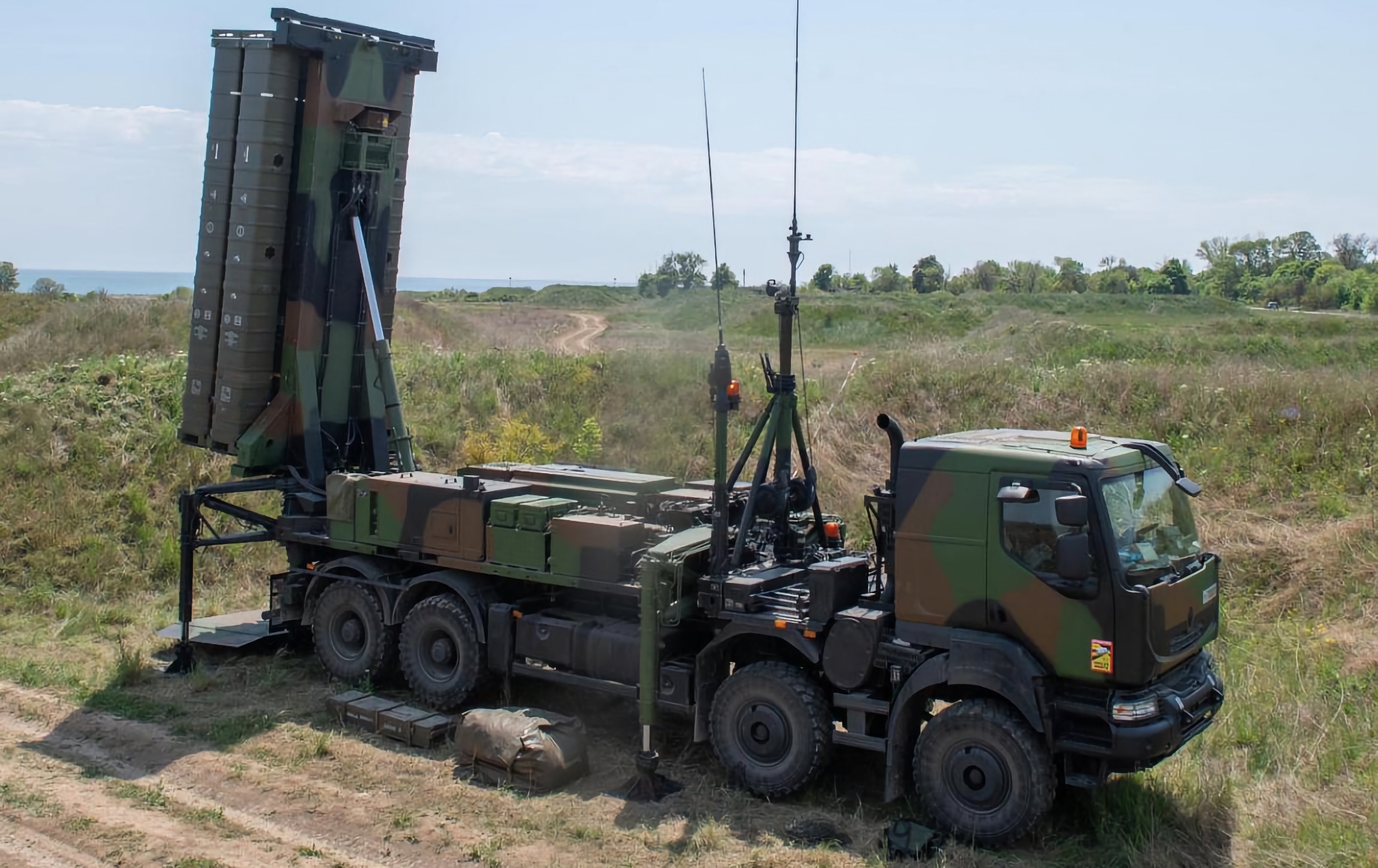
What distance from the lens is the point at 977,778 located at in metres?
7.45

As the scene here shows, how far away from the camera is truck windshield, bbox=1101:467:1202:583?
7.15 metres

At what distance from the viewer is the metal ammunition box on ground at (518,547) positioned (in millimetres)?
9594

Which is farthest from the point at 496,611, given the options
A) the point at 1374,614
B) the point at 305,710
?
the point at 1374,614

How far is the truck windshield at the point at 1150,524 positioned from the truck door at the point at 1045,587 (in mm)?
202

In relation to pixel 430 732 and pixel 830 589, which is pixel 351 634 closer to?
pixel 430 732

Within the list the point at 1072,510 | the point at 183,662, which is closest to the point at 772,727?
the point at 1072,510

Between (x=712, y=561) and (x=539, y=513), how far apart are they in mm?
1548

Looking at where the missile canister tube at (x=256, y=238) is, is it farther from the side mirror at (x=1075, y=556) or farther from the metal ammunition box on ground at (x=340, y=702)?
the side mirror at (x=1075, y=556)

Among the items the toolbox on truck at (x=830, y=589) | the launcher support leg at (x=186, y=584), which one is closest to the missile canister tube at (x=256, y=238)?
the launcher support leg at (x=186, y=584)

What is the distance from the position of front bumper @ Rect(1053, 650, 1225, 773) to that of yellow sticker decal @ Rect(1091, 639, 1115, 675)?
0.19 metres

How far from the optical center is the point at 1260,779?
8.27m

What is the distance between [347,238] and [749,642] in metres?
5.65

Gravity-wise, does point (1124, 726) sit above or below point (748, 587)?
below

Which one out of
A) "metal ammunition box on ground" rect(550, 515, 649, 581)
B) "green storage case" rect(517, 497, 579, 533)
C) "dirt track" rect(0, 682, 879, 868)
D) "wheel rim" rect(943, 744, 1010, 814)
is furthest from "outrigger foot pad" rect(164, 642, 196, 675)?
"wheel rim" rect(943, 744, 1010, 814)
